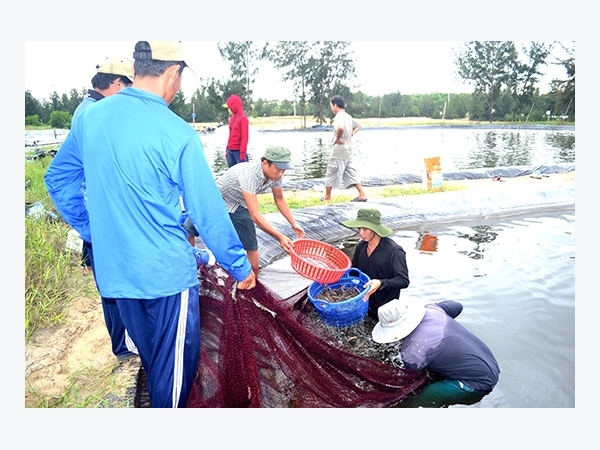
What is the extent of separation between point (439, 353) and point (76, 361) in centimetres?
223

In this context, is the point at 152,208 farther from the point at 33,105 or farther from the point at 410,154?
the point at 410,154

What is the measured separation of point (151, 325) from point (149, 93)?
980 millimetres

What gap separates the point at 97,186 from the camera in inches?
68.8

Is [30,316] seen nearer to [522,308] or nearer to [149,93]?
[149,93]

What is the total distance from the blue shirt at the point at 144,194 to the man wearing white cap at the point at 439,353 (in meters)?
1.28

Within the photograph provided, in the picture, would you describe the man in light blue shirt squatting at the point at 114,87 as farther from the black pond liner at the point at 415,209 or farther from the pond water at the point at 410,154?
the pond water at the point at 410,154

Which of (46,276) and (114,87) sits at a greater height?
(114,87)

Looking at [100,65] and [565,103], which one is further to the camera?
[565,103]

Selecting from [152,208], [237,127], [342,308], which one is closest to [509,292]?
[342,308]

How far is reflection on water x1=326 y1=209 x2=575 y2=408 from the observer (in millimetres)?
2941

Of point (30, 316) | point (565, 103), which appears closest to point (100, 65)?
point (30, 316)

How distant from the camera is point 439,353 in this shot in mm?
2592

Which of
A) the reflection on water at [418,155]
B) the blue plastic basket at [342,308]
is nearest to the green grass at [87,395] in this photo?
the blue plastic basket at [342,308]

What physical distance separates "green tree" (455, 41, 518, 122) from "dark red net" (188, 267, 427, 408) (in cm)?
2990
